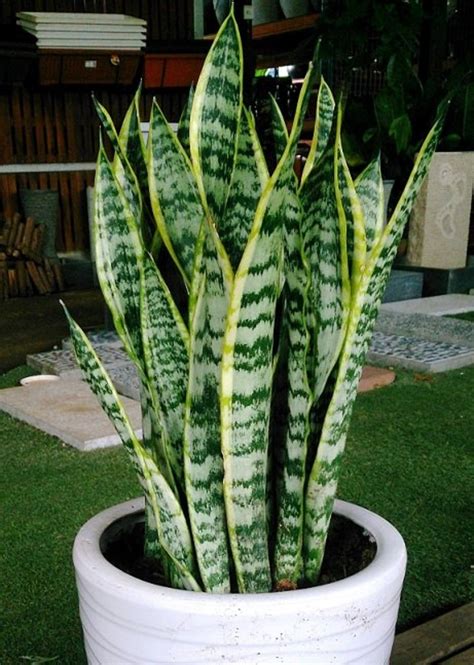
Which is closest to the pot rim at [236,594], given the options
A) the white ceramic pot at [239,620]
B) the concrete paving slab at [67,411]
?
the white ceramic pot at [239,620]

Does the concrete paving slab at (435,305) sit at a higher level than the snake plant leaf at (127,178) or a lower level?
lower

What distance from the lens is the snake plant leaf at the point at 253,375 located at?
0.77 meters

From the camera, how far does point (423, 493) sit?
2166 millimetres

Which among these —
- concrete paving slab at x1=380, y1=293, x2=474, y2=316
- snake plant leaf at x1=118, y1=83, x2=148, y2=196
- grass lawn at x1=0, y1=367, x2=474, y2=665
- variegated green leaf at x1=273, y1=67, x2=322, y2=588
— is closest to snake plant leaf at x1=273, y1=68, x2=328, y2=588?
variegated green leaf at x1=273, y1=67, x2=322, y2=588

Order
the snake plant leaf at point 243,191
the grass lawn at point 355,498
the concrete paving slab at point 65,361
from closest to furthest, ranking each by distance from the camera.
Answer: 1. the snake plant leaf at point 243,191
2. the grass lawn at point 355,498
3. the concrete paving slab at point 65,361

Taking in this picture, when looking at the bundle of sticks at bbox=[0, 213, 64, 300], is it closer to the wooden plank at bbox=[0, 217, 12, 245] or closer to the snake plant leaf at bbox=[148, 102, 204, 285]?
the wooden plank at bbox=[0, 217, 12, 245]

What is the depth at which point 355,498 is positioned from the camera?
2.13 metres

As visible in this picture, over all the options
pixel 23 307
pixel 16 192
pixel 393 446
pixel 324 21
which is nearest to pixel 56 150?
pixel 16 192

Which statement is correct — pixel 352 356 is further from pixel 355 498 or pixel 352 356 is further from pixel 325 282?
pixel 355 498

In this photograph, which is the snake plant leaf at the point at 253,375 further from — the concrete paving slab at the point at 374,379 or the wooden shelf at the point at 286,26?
the wooden shelf at the point at 286,26

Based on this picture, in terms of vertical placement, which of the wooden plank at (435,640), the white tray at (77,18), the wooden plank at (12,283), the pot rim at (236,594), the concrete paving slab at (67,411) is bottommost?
the wooden plank at (12,283)

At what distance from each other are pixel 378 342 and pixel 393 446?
1.22 meters

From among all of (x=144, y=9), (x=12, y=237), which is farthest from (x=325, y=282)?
(x=144, y=9)

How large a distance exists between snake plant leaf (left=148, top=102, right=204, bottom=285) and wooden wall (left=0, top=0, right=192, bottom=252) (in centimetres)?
486
